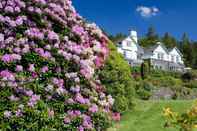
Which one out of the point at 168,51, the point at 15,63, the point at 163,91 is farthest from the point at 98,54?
the point at 168,51

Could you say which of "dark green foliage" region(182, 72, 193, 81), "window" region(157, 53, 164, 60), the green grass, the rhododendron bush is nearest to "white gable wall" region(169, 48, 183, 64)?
"window" region(157, 53, 164, 60)

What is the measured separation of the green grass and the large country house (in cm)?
6147

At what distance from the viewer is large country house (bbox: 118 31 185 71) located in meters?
84.8

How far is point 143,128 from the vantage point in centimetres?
1572

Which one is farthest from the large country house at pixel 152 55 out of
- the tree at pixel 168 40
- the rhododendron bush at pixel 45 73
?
the rhododendron bush at pixel 45 73

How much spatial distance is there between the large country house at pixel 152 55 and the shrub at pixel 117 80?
65.2 m

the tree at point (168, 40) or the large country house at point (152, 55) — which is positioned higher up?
the tree at point (168, 40)

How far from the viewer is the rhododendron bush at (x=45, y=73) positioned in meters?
9.82

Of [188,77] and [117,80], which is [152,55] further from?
[117,80]

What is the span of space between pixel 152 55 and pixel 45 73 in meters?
81.7

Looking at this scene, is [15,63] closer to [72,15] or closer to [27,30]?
[27,30]

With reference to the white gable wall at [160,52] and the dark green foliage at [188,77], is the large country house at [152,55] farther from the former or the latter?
the dark green foliage at [188,77]

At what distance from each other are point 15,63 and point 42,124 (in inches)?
50.0

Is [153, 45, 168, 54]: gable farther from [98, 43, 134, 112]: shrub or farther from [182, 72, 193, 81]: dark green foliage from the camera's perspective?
[98, 43, 134, 112]: shrub
